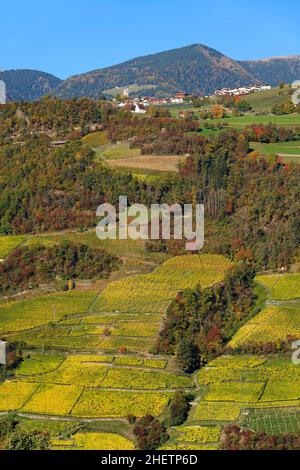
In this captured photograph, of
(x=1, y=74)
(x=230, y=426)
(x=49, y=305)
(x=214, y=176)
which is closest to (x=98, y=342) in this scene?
(x=49, y=305)

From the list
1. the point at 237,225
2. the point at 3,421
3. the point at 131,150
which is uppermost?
the point at 131,150

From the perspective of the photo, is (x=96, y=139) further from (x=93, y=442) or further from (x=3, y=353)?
(x=93, y=442)

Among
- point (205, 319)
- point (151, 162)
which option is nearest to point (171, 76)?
point (151, 162)

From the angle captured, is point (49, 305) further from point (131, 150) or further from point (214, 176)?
Answer: point (131, 150)

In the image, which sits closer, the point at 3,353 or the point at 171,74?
the point at 3,353

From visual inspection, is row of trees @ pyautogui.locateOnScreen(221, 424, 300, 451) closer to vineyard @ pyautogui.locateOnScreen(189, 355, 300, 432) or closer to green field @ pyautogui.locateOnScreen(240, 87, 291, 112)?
vineyard @ pyautogui.locateOnScreen(189, 355, 300, 432)

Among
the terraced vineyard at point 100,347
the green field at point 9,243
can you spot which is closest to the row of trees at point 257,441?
the terraced vineyard at point 100,347

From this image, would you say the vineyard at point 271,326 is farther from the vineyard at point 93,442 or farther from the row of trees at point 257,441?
the vineyard at point 93,442

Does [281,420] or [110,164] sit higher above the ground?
[110,164]
